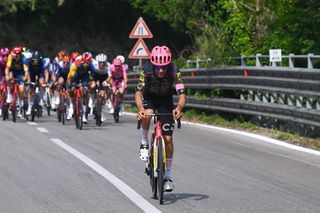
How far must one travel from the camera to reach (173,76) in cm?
1045

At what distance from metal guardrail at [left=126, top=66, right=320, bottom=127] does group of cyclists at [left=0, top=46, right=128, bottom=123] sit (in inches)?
73.4

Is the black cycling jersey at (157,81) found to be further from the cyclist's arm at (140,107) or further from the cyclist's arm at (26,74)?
the cyclist's arm at (26,74)

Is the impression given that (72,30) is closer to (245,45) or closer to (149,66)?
(245,45)

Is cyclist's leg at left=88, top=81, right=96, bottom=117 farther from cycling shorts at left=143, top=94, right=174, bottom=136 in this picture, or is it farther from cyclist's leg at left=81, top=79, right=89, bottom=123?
cycling shorts at left=143, top=94, right=174, bottom=136

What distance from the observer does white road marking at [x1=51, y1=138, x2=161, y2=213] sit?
9787 mm

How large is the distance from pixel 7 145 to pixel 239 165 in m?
4.42

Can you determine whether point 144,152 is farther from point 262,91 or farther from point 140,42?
point 140,42

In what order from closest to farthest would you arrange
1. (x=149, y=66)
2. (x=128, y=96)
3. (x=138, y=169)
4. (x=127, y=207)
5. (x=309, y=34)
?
(x=127, y=207) < (x=149, y=66) < (x=138, y=169) < (x=309, y=34) < (x=128, y=96)

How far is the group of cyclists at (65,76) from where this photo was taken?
2189cm

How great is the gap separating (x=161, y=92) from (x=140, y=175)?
209cm

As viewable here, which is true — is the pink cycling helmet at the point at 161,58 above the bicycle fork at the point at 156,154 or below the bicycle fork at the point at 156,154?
above

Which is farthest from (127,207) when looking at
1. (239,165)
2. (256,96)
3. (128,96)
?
(128,96)

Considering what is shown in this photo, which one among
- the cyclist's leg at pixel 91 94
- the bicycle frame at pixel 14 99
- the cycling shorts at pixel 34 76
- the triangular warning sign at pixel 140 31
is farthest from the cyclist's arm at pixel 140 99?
the triangular warning sign at pixel 140 31

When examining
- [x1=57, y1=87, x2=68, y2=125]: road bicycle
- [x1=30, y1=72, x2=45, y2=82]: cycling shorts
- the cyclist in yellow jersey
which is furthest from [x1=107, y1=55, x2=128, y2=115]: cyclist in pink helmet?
the cyclist in yellow jersey
